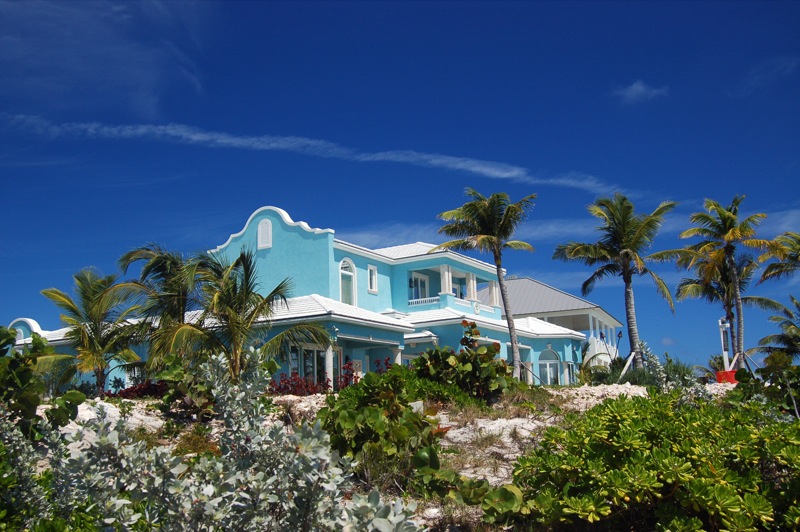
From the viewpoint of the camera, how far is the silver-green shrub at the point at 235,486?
10.3 feet

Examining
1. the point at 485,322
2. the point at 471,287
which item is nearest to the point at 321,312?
the point at 485,322

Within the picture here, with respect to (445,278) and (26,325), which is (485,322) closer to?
(445,278)

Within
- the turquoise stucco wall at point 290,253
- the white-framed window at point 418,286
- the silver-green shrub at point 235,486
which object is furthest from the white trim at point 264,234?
the silver-green shrub at point 235,486

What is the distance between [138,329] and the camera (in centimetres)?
1931

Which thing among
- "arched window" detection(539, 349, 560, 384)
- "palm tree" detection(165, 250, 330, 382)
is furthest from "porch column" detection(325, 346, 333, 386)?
"arched window" detection(539, 349, 560, 384)

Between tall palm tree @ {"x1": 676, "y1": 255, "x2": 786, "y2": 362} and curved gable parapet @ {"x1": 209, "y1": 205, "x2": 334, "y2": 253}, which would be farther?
tall palm tree @ {"x1": 676, "y1": 255, "x2": 786, "y2": 362}

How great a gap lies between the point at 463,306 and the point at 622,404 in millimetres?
27298

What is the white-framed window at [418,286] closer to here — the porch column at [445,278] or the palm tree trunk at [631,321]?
the porch column at [445,278]

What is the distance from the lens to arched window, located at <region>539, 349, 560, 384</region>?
127ft

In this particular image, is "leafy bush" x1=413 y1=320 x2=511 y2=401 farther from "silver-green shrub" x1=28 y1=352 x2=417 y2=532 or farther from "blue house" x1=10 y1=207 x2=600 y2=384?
"blue house" x1=10 y1=207 x2=600 y2=384

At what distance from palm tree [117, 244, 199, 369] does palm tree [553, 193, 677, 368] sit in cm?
1663

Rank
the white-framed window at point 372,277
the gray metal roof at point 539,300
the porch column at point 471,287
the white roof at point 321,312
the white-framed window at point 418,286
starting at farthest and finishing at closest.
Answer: the gray metal roof at point 539,300
the porch column at point 471,287
the white-framed window at point 418,286
the white-framed window at point 372,277
the white roof at point 321,312

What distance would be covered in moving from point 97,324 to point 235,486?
62.7 feet

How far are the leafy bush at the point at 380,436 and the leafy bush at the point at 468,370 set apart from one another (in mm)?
3389
